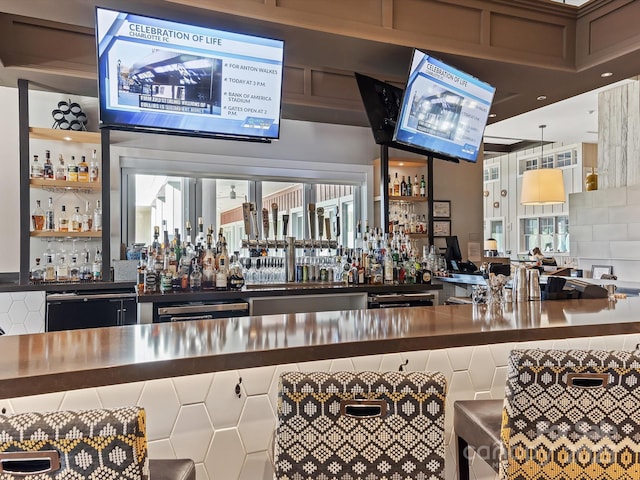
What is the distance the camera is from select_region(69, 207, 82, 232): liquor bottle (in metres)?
4.19

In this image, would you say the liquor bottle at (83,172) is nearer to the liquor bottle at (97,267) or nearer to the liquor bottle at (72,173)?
the liquor bottle at (72,173)

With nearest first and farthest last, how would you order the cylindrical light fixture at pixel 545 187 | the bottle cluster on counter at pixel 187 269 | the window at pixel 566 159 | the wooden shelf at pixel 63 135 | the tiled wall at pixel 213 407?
the tiled wall at pixel 213 407 < the bottle cluster on counter at pixel 187 269 < the wooden shelf at pixel 63 135 < the cylindrical light fixture at pixel 545 187 < the window at pixel 566 159

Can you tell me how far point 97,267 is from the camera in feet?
13.8

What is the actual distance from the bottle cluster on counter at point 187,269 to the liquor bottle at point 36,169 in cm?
154

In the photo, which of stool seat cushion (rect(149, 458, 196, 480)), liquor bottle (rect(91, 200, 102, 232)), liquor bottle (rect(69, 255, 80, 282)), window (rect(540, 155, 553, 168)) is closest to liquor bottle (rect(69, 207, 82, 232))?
liquor bottle (rect(91, 200, 102, 232))

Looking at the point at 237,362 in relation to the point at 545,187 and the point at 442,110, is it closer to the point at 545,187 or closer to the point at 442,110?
the point at 442,110

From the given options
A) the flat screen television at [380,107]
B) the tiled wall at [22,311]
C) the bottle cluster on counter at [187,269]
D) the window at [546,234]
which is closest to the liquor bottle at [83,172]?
the tiled wall at [22,311]

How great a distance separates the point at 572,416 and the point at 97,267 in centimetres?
414

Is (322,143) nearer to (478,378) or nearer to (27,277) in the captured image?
(27,277)

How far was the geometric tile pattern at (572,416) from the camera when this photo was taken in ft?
3.42

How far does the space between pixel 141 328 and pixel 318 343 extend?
70cm

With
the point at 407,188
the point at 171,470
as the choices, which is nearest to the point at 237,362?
the point at 171,470

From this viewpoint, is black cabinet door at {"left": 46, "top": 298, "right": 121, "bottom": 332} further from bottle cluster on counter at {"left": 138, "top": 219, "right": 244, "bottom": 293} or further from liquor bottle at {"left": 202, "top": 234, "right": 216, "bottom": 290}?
liquor bottle at {"left": 202, "top": 234, "right": 216, "bottom": 290}

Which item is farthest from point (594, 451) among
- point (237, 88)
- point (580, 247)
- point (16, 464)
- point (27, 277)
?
point (580, 247)
